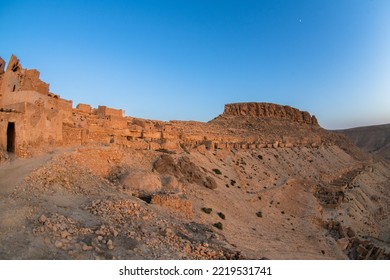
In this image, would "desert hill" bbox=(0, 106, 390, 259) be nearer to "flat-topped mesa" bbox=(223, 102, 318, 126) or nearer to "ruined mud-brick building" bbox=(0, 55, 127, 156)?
"ruined mud-brick building" bbox=(0, 55, 127, 156)

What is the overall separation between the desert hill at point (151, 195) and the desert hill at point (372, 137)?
6456cm

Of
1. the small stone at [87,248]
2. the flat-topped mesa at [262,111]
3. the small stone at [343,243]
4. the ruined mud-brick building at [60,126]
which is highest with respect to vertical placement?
the flat-topped mesa at [262,111]

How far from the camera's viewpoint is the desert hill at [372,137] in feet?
291

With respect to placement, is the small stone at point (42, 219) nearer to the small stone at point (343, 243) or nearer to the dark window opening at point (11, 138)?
the dark window opening at point (11, 138)

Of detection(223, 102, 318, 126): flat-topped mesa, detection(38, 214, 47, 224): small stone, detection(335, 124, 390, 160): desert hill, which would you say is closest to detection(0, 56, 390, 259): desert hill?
detection(38, 214, 47, 224): small stone

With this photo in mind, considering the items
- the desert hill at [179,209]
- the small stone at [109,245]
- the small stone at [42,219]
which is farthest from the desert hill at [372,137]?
the small stone at [42,219]

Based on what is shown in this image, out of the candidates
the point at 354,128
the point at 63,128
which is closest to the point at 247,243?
the point at 63,128

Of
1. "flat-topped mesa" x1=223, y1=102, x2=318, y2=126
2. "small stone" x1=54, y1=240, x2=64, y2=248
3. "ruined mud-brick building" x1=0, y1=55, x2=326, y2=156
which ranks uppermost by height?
"flat-topped mesa" x1=223, y1=102, x2=318, y2=126

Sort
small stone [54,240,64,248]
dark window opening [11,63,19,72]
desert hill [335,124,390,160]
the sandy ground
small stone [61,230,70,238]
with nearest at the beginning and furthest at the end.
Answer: small stone [54,240,64,248], small stone [61,230,70,238], the sandy ground, dark window opening [11,63,19,72], desert hill [335,124,390,160]

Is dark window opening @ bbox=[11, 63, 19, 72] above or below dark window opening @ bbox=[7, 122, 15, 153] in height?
above

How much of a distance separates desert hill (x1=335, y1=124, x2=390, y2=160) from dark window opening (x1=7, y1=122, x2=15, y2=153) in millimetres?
86779

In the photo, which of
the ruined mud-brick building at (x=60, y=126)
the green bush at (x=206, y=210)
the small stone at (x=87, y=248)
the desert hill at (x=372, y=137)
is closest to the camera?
the small stone at (x=87, y=248)

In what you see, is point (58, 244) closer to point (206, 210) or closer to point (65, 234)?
point (65, 234)

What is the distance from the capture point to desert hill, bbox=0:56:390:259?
7.49m
